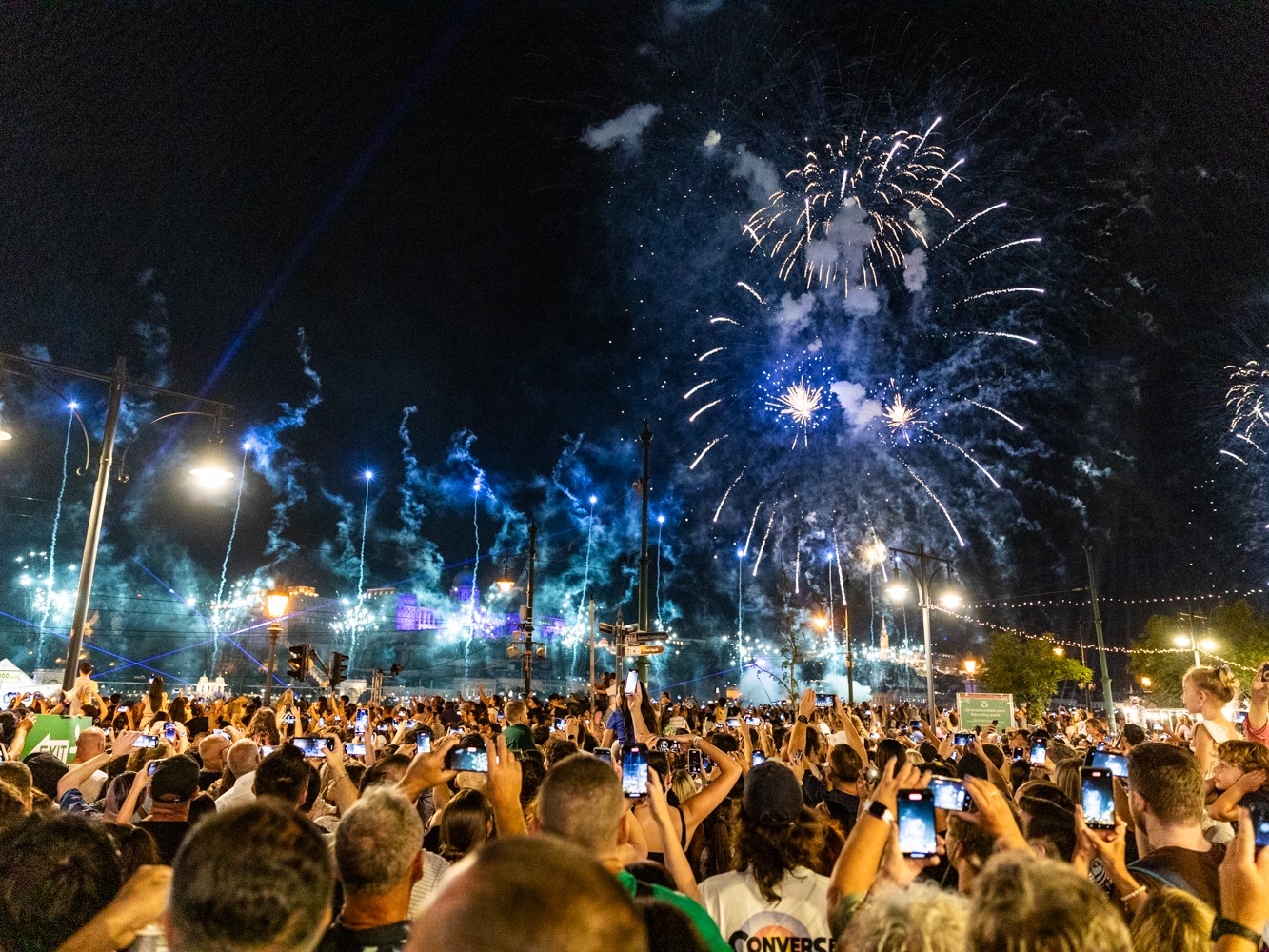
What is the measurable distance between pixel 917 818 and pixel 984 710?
2107cm

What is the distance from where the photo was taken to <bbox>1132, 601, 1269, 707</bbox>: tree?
44219 mm

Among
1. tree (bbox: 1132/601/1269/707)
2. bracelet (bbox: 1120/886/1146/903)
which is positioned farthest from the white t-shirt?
tree (bbox: 1132/601/1269/707)

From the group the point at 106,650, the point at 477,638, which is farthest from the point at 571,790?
the point at 477,638

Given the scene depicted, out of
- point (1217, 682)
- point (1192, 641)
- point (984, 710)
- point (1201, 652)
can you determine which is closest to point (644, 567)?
point (984, 710)

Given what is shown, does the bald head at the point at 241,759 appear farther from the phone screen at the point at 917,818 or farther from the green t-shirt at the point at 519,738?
the phone screen at the point at 917,818

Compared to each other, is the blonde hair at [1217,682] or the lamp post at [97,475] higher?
the lamp post at [97,475]

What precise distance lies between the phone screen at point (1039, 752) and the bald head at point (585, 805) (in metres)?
9.59

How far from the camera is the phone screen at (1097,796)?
13.0 ft

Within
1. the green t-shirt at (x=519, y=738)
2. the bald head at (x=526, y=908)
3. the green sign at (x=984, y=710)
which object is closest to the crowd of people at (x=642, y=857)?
the bald head at (x=526, y=908)

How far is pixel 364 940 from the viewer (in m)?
2.88

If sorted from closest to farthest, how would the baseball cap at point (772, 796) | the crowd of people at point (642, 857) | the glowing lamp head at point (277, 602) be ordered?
the crowd of people at point (642, 857), the baseball cap at point (772, 796), the glowing lamp head at point (277, 602)

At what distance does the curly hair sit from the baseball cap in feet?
0.16

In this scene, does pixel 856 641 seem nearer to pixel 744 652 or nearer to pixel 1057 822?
pixel 744 652

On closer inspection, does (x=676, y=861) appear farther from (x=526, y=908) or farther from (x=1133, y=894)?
(x=526, y=908)
